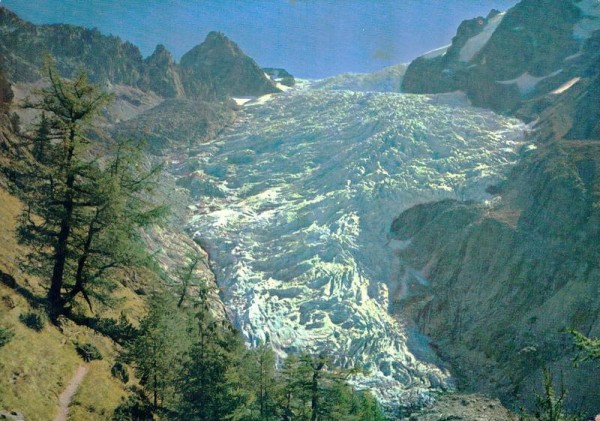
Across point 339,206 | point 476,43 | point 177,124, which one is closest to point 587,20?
point 476,43

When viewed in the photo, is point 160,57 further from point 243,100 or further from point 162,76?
point 243,100

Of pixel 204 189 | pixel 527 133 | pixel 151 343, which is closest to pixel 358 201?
pixel 204 189

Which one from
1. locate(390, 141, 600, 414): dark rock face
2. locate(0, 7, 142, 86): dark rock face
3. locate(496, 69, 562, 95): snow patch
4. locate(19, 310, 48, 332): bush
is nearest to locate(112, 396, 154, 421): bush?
locate(19, 310, 48, 332): bush

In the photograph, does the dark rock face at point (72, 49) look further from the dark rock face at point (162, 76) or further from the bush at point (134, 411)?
the bush at point (134, 411)

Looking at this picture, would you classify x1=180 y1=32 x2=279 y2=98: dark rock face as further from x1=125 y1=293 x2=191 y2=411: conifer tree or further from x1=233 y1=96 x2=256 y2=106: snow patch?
x1=125 y1=293 x2=191 y2=411: conifer tree

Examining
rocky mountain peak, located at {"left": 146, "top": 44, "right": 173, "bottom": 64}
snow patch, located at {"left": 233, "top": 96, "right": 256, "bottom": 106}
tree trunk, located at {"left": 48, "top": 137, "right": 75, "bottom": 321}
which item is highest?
rocky mountain peak, located at {"left": 146, "top": 44, "right": 173, "bottom": 64}

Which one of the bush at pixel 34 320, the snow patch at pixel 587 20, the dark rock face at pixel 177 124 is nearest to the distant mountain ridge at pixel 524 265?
the snow patch at pixel 587 20
